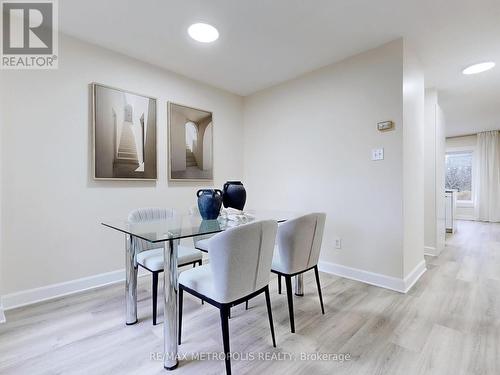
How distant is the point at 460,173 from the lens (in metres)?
7.19

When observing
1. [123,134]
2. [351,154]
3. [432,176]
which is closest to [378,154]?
[351,154]

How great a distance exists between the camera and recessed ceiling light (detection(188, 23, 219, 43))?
7.07 ft

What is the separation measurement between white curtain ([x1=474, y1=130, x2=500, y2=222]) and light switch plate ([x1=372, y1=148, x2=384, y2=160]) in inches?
244

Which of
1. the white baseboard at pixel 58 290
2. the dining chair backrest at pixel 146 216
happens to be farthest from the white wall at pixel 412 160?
the white baseboard at pixel 58 290

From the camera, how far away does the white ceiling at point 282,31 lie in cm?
191

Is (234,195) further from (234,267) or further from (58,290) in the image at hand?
(58,290)

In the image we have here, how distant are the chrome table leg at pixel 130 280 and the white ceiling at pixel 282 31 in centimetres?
184

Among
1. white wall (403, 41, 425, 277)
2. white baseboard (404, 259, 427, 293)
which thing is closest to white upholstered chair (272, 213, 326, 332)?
white wall (403, 41, 425, 277)

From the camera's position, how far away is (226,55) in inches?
105

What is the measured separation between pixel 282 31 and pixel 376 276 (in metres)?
2.55

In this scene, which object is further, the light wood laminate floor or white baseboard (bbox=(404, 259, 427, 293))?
A: white baseboard (bbox=(404, 259, 427, 293))

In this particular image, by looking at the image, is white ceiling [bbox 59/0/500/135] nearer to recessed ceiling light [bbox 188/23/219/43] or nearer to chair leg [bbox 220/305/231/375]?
recessed ceiling light [bbox 188/23/219/43]

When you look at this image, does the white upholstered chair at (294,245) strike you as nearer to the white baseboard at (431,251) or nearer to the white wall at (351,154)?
the white wall at (351,154)

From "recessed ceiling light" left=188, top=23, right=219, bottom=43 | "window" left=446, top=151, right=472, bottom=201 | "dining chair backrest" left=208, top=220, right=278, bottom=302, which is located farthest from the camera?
"window" left=446, top=151, right=472, bottom=201
